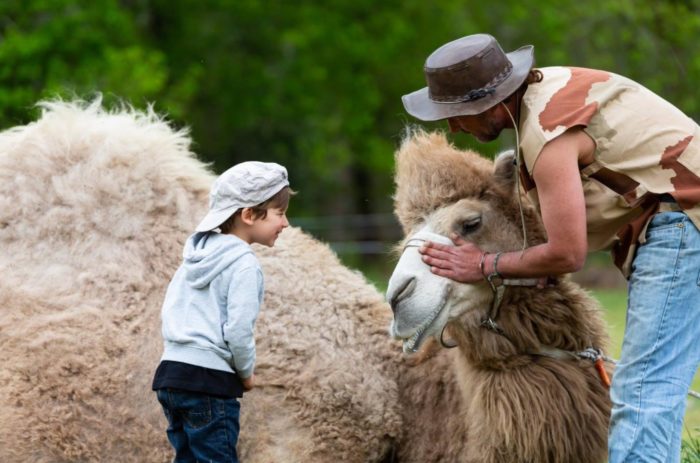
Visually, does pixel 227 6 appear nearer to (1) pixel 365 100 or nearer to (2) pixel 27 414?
(1) pixel 365 100

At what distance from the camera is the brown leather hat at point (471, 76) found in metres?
4.46

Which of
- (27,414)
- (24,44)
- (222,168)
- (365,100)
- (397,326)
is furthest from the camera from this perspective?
(365,100)

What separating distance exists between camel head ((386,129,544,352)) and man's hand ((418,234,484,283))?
38mm

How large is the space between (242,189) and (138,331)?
4.30ft

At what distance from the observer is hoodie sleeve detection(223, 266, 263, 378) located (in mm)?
4391

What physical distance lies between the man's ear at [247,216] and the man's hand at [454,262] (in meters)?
0.78

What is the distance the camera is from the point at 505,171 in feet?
16.9

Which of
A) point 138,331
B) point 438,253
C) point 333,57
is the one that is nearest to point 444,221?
point 438,253

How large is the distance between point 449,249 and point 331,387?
990 mm

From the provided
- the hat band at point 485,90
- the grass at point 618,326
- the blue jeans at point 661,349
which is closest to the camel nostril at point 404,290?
the hat band at point 485,90

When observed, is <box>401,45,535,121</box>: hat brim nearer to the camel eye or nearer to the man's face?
the man's face

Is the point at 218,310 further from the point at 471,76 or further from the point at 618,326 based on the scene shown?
the point at 618,326

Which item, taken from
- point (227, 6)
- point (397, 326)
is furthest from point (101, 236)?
point (227, 6)

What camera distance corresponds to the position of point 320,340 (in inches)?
218
